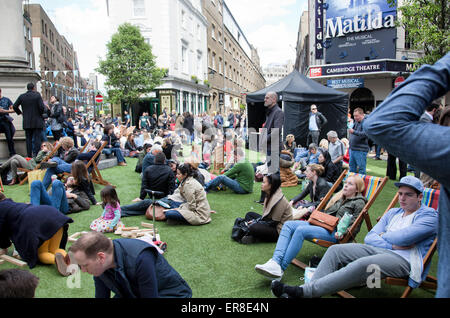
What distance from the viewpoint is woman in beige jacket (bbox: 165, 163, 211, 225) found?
559 centimetres

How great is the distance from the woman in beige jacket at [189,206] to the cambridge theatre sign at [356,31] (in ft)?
71.4

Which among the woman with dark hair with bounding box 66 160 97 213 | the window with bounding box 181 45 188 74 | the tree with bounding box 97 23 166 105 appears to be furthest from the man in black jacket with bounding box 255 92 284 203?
the window with bounding box 181 45 188 74

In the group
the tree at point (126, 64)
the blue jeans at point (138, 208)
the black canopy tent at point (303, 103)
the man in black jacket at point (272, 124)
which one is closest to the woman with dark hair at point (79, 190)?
the blue jeans at point (138, 208)

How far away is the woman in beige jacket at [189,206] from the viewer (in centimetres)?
559

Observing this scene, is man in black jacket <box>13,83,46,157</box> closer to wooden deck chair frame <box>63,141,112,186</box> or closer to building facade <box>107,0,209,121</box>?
wooden deck chair frame <box>63,141,112,186</box>

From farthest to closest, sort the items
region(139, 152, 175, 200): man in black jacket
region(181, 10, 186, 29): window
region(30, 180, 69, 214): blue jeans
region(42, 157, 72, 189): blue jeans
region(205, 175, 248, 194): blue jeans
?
region(181, 10, 186, 29): window → region(205, 175, 248, 194): blue jeans → region(42, 157, 72, 189): blue jeans → region(139, 152, 175, 200): man in black jacket → region(30, 180, 69, 214): blue jeans

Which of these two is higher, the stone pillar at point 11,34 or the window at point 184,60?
the window at point 184,60

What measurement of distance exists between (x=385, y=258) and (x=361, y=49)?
23.6 metres

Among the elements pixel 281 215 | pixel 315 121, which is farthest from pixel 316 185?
pixel 315 121

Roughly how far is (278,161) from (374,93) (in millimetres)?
18295

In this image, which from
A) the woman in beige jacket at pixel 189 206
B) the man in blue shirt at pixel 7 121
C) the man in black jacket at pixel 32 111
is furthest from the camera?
the man in black jacket at pixel 32 111

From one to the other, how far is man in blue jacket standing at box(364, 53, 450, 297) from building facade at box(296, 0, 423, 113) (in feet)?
76.3

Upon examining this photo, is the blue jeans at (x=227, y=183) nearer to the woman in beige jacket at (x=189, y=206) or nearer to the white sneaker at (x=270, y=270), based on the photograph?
the woman in beige jacket at (x=189, y=206)
